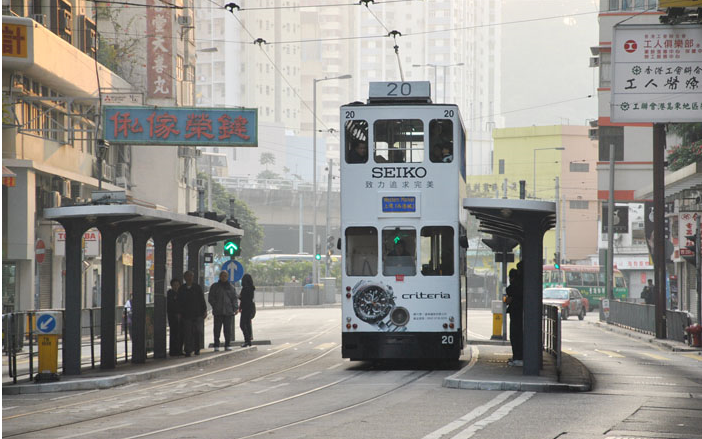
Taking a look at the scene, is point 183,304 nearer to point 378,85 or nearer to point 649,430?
point 378,85

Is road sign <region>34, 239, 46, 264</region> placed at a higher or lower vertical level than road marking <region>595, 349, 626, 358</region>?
higher

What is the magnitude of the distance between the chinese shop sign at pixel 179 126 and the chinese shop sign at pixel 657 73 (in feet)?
33.8

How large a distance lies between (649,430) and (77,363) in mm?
10599

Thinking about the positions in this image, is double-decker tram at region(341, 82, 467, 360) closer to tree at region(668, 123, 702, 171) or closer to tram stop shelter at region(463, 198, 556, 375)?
tram stop shelter at region(463, 198, 556, 375)

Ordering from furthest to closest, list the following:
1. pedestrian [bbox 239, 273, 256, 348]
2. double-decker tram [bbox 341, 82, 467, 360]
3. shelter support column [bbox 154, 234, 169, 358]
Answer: pedestrian [bbox 239, 273, 256, 348]
shelter support column [bbox 154, 234, 169, 358]
double-decker tram [bbox 341, 82, 467, 360]

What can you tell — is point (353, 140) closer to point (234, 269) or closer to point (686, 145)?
point (234, 269)

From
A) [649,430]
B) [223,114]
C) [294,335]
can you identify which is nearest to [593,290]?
[294,335]

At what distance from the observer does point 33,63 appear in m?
33.3

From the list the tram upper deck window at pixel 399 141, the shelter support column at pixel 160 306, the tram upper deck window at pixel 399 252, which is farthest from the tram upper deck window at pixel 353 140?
the shelter support column at pixel 160 306

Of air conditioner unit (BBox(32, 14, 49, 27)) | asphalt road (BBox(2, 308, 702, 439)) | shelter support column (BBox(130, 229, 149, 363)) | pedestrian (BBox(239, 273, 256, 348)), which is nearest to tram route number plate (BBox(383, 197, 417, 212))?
asphalt road (BBox(2, 308, 702, 439))

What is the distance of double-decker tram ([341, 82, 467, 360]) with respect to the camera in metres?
20.4

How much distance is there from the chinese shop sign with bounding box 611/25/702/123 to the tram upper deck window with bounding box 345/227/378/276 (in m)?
10.9

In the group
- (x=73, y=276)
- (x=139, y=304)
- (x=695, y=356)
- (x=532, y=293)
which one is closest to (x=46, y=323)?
(x=73, y=276)

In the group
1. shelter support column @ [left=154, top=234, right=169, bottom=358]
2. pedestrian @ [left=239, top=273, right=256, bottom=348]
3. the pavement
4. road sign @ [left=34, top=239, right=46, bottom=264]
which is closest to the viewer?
the pavement
